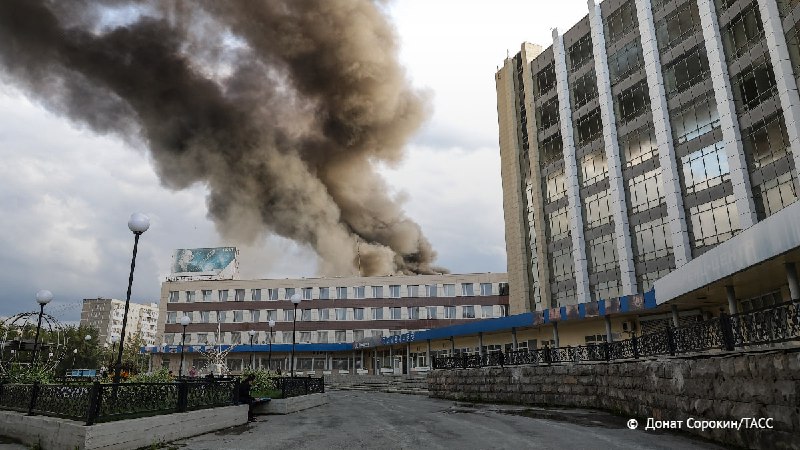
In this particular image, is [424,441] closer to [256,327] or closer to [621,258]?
[621,258]

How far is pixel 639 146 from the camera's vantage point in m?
33.7

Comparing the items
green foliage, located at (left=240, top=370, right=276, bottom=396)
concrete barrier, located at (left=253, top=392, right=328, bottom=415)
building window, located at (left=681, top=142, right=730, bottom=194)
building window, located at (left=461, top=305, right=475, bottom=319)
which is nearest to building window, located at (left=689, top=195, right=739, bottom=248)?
building window, located at (left=681, top=142, right=730, bottom=194)

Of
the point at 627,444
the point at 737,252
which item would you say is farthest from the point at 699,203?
the point at 627,444

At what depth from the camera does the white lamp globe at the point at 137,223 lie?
41.5 feet

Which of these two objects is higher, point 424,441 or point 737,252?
point 737,252

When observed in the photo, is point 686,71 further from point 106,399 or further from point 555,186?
→ point 106,399

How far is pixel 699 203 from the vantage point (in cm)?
2927

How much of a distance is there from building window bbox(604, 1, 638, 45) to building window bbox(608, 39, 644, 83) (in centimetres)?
121

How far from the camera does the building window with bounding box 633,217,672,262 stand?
102 ft

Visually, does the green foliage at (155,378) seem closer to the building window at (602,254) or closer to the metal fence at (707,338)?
the metal fence at (707,338)

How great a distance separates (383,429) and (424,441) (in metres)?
2.62

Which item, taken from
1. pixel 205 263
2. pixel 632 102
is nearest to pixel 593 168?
pixel 632 102

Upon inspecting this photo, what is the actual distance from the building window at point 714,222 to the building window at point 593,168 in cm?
737

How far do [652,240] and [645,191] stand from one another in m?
3.25
